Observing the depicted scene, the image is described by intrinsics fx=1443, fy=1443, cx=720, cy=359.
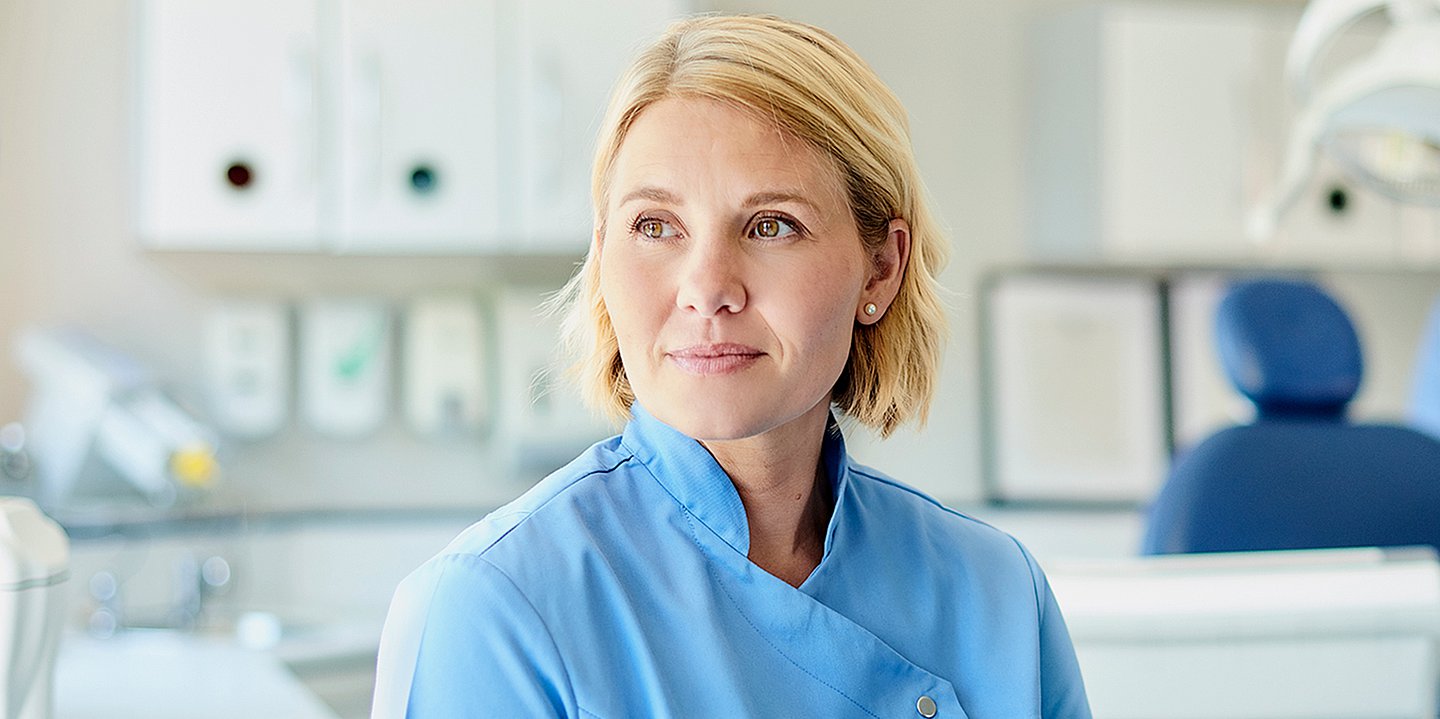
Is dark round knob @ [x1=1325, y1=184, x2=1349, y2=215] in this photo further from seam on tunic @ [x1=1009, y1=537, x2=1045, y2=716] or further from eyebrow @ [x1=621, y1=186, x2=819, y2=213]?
eyebrow @ [x1=621, y1=186, x2=819, y2=213]

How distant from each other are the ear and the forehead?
13cm

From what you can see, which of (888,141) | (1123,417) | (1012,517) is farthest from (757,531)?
(1123,417)

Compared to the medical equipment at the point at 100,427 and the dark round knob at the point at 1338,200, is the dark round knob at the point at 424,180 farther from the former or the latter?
the dark round knob at the point at 1338,200

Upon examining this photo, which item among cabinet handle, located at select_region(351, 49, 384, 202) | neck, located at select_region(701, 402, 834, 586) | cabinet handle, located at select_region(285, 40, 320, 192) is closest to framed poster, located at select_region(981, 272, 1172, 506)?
cabinet handle, located at select_region(351, 49, 384, 202)

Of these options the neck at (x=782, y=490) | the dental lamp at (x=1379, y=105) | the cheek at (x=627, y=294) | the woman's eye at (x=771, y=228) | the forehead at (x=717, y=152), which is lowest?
the neck at (x=782, y=490)

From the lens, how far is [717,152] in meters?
0.99

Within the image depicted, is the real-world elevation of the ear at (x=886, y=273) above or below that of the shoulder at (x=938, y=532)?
above

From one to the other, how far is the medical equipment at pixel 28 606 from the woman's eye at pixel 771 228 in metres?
0.62

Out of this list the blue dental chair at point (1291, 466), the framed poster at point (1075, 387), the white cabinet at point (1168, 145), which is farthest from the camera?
the framed poster at point (1075, 387)

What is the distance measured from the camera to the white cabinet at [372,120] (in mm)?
2695

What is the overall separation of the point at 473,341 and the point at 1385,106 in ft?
5.95

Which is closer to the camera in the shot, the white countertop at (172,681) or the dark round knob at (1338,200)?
the white countertop at (172,681)

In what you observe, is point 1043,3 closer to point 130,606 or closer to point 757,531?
point 130,606

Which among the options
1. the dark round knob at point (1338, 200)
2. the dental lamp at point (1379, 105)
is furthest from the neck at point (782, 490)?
the dark round knob at point (1338, 200)
